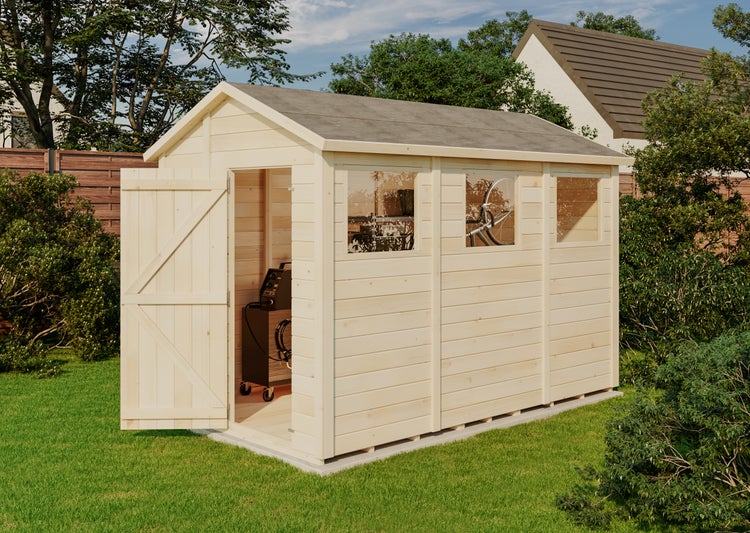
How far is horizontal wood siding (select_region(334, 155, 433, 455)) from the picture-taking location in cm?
629

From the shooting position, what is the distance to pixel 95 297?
10.4 m

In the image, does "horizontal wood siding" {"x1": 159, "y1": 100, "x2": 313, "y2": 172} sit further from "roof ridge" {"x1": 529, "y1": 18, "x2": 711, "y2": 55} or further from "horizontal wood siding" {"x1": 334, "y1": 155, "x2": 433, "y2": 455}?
"roof ridge" {"x1": 529, "y1": 18, "x2": 711, "y2": 55}

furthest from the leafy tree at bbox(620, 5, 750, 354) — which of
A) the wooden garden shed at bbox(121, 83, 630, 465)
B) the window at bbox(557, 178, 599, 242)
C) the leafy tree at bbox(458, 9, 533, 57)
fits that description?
the leafy tree at bbox(458, 9, 533, 57)

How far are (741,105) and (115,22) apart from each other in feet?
40.6

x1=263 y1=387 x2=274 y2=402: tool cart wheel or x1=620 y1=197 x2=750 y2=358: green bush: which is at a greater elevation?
x1=620 y1=197 x2=750 y2=358: green bush

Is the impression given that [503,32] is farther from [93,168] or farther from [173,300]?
[173,300]

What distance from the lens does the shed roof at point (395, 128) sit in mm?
6414

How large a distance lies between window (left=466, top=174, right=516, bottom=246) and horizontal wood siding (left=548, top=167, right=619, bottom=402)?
469 mm

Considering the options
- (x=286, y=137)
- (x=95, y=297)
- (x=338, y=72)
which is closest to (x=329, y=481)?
(x=286, y=137)

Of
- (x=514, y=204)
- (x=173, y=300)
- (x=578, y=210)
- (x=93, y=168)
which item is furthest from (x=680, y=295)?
(x=93, y=168)

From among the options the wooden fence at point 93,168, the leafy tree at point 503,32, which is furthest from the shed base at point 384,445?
the leafy tree at point 503,32

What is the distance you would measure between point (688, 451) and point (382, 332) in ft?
8.04

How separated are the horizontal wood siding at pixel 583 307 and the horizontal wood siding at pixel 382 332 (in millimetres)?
1696

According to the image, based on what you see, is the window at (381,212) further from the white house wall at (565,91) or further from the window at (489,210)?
the white house wall at (565,91)
